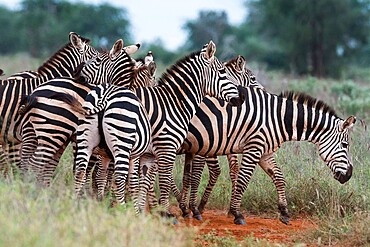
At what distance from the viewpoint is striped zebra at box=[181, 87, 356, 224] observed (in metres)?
9.33

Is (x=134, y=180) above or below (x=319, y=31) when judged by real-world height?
below

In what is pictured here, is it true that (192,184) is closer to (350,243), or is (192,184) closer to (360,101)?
(350,243)

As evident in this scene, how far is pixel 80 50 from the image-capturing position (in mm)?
9742

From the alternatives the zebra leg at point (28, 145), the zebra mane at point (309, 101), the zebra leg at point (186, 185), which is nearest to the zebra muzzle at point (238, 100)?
the zebra mane at point (309, 101)

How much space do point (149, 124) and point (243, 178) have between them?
170cm

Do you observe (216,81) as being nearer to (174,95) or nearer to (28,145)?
(174,95)

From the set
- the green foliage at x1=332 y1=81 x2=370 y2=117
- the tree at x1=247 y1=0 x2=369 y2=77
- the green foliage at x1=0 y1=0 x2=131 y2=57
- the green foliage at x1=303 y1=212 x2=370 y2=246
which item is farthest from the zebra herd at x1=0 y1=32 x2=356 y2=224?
the green foliage at x1=0 y1=0 x2=131 y2=57

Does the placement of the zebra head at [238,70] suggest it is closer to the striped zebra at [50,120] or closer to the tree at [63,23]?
the striped zebra at [50,120]

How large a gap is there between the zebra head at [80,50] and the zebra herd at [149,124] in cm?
2

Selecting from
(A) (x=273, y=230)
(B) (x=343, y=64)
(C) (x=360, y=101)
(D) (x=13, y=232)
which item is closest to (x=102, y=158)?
(A) (x=273, y=230)

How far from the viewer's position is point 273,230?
870cm

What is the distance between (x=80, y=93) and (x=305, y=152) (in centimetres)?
403

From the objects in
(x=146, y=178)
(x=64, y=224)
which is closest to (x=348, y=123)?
(x=146, y=178)

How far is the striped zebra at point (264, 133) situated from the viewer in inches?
367
